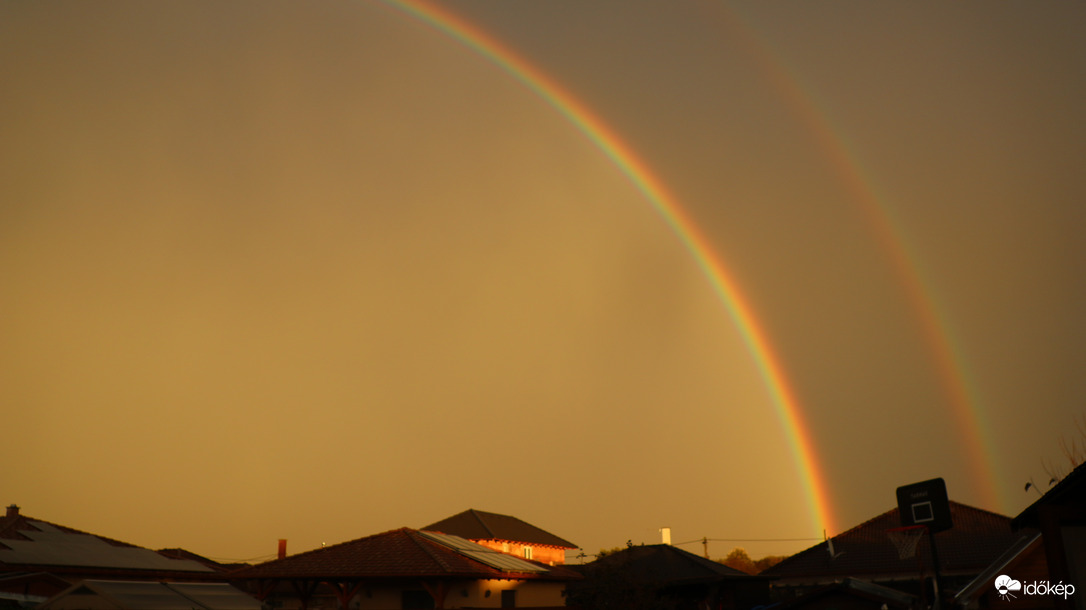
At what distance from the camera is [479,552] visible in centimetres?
3400

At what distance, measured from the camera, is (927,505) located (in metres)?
24.0

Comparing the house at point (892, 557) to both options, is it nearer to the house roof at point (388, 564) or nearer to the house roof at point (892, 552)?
the house roof at point (892, 552)

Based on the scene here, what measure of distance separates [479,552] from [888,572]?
80.9 ft

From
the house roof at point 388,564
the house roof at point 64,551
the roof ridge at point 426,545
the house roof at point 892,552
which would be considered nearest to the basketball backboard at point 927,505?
the house roof at point 388,564

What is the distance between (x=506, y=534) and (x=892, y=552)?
91.3 feet

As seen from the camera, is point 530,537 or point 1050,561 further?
point 530,537

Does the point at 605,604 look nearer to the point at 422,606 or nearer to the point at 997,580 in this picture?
the point at 422,606

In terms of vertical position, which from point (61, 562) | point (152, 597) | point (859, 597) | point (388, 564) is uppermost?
point (61, 562)

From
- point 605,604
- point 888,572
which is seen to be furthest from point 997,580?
point 888,572

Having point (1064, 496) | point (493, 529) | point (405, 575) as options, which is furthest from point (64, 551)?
point (1064, 496)

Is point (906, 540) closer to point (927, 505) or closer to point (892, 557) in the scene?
point (927, 505)

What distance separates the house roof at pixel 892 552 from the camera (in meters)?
43.9

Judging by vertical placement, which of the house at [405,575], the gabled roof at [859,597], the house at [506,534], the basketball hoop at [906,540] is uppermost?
the house at [506,534]

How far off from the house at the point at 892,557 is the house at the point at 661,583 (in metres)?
3.00
